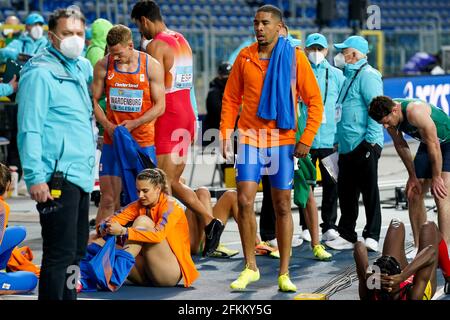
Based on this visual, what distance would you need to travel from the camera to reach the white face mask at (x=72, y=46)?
21.4ft

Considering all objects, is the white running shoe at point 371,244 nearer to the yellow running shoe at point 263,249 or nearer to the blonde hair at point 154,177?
the yellow running shoe at point 263,249

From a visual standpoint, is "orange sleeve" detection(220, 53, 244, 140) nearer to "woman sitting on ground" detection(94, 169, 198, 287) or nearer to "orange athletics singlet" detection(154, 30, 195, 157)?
"woman sitting on ground" detection(94, 169, 198, 287)

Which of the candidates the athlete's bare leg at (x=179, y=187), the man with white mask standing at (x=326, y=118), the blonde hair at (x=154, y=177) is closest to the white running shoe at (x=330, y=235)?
the man with white mask standing at (x=326, y=118)

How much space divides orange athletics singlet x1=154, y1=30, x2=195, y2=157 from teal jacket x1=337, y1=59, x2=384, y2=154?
60.1 inches

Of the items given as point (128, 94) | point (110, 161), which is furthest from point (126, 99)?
point (110, 161)

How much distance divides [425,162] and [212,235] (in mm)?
1836

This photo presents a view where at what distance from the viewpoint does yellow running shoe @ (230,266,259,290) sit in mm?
8378

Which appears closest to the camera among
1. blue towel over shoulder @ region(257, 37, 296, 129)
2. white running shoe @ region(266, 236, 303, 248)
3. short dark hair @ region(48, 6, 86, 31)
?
short dark hair @ region(48, 6, 86, 31)

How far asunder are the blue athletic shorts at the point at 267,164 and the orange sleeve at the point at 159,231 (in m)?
0.56

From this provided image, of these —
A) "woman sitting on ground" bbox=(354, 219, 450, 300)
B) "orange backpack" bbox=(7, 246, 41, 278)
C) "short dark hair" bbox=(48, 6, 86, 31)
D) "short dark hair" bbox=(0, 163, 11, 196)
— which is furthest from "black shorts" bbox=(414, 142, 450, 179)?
"short dark hair" bbox=(48, 6, 86, 31)

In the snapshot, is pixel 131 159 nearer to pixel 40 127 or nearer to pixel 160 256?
pixel 160 256

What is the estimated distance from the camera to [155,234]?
27.3 feet

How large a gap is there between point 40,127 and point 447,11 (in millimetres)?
29861

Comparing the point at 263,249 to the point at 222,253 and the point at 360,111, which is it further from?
the point at 360,111
